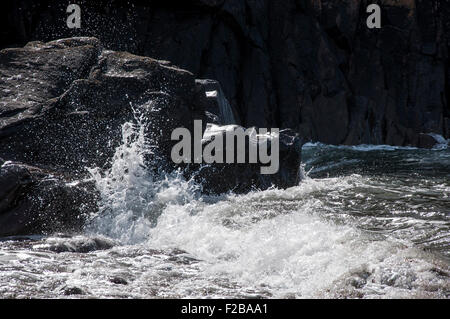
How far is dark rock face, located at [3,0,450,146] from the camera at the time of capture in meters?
16.0

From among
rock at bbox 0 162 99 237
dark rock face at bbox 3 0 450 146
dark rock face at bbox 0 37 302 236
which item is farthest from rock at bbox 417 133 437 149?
rock at bbox 0 162 99 237

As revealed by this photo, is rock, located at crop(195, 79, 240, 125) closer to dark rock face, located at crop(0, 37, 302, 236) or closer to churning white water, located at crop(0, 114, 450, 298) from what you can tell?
dark rock face, located at crop(0, 37, 302, 236)

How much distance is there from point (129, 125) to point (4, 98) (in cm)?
157

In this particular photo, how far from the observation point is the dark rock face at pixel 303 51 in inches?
630

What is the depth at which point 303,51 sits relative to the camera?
19.8 metres

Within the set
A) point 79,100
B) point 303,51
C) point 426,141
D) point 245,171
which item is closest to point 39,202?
point 79,100

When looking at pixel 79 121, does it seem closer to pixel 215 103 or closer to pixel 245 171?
pixel 245 171

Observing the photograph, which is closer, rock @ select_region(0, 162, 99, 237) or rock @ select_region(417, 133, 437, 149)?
rock @ select_region(0, 162, 99, 237)

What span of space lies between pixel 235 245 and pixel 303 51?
15753 mm

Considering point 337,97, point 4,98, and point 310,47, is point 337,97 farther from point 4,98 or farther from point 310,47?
point 4,98

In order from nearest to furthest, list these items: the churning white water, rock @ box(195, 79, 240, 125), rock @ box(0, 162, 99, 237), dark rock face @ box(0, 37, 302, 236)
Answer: the churning white water < rock @ box(0, 162, 99, 237) < dark rock face @ box(0, 37, 302, 236) < rock @ box(195, 79, 240, 125)

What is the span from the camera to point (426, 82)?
2406cm

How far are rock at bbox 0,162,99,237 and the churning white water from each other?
8.9 inches

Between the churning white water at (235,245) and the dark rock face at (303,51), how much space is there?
9.62 metres
